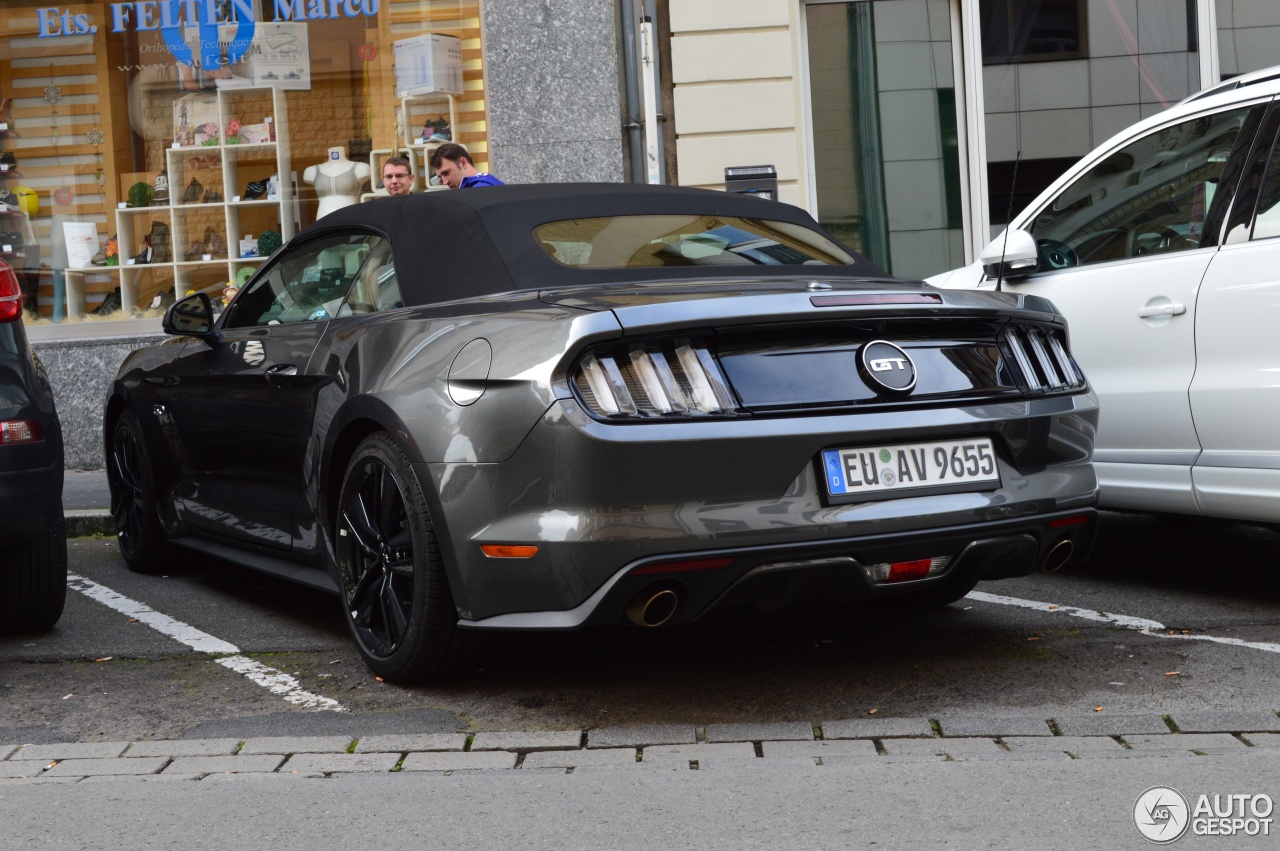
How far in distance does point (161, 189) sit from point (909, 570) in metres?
9.58

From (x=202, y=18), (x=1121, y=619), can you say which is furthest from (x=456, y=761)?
(x=202, y=18)

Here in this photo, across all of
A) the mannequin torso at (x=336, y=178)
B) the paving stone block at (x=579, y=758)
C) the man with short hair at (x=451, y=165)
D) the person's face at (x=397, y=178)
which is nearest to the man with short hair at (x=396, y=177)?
the person's face at (x=397, y=178)

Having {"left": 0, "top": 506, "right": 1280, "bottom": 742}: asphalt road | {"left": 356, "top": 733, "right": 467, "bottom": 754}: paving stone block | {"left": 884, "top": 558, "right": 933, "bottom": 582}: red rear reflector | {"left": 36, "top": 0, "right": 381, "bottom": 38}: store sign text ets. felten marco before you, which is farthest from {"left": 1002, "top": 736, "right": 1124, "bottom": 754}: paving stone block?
{"left": 36, "top": 0, "right": 381, "bottom": 38}: store sign text ets. felten marco

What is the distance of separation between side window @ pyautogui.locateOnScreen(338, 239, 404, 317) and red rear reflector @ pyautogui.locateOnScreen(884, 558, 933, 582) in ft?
5.69

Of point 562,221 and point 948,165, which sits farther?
point 948,165

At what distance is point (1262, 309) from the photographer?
4.97m

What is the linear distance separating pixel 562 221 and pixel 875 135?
7.74 metres

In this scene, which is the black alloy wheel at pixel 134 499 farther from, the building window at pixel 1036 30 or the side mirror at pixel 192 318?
the building window at pixel 1036 30

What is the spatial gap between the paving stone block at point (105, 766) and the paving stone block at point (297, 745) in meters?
0.22

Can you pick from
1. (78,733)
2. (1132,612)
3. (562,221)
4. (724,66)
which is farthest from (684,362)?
(724,66)

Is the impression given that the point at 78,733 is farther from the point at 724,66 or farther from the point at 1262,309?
the point at 724,66

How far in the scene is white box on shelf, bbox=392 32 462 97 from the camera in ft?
39.8

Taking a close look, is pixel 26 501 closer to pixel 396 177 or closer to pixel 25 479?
pixel 25 479

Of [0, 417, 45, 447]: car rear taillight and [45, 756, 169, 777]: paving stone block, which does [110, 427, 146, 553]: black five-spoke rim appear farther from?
[45, 756, 169, 777]: paving stone block
